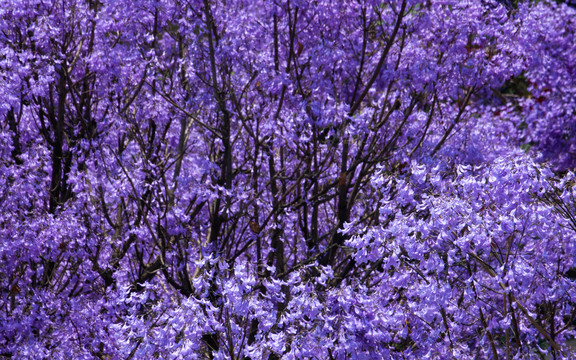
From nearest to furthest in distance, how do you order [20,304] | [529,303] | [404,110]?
[529,303] → [20,304] → [404,110]

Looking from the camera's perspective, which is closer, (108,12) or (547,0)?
(108,12)

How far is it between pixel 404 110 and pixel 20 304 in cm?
556

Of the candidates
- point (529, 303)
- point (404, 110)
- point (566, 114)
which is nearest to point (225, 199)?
point (404, 110)

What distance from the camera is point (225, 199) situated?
912 centimetres

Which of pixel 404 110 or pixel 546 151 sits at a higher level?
pixel 546 151

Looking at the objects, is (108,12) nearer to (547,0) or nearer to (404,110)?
(404,110)

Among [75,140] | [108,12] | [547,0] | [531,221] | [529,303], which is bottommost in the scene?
[529,303]

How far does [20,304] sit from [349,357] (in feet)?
14.3

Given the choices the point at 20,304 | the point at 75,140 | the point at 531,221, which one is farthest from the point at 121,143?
the point at 531,221

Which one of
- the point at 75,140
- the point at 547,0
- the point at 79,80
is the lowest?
the point at 75,140

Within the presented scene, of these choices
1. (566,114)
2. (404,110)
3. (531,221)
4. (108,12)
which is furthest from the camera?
(566,114)

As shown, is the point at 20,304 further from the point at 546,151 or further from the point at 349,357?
the point at 546,151

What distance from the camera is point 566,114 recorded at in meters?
14.8

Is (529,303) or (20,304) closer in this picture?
(529,303)
